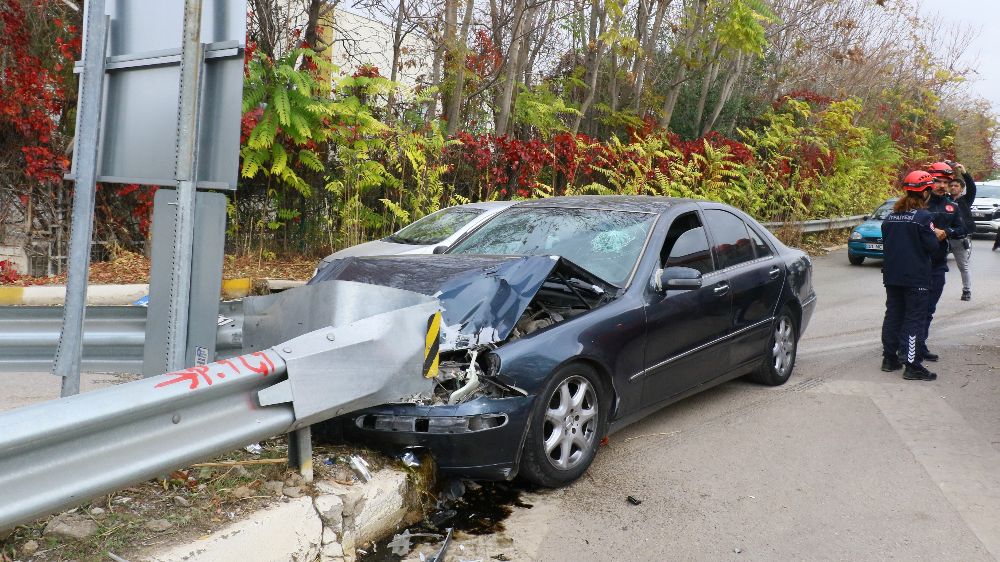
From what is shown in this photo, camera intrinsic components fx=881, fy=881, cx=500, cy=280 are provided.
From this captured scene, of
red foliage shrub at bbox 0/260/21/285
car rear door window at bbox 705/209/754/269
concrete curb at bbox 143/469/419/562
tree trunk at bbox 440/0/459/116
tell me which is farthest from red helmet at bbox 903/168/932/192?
red foliage shrub at bbox 0/260/21/285

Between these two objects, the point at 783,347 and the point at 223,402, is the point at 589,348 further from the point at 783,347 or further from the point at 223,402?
the point at 783,347

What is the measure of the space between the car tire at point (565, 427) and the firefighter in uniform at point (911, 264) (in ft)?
12.6

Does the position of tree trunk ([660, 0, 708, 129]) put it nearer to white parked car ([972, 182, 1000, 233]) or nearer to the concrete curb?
white parked car ([972, 182, 1000, 233])

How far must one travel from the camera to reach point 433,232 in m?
10.5

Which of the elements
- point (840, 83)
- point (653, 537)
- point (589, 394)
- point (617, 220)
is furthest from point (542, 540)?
point (840, 83)

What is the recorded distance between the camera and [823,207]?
71.8 ft

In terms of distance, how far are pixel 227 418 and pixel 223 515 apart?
0.40 meters

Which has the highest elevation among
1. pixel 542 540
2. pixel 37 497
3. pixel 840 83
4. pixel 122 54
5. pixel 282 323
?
pixel 840 83

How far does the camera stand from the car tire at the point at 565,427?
459 cm

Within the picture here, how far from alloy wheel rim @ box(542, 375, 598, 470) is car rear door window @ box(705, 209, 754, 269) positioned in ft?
6.30

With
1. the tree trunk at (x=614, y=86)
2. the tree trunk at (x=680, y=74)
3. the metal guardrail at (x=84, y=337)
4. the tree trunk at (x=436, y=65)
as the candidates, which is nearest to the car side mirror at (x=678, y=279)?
the metal guardrail at (x=84, y=337)

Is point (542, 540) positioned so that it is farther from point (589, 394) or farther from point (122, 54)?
point (122, 54)

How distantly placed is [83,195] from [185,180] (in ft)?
1.39

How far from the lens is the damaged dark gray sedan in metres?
4.44
